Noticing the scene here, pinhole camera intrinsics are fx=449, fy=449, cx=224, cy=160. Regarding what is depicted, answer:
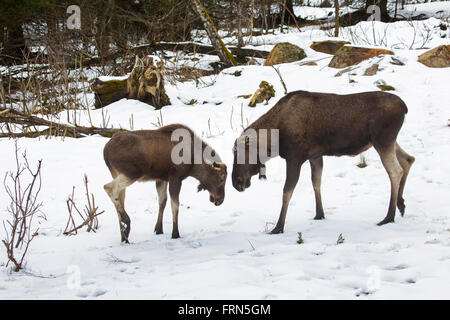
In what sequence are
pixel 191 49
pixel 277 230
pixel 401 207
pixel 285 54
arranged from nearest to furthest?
pixel 277 230 < pixel 401 207 < pixel 285 54 < pixel 191 49

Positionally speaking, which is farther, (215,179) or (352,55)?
(352,55)

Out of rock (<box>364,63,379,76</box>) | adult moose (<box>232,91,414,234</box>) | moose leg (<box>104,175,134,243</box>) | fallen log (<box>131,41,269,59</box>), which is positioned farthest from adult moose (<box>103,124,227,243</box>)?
fallen log (<box>131,41,269,59</box>)

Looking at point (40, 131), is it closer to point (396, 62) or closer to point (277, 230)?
point (277, 230)

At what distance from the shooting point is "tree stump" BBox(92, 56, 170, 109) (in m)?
12.2

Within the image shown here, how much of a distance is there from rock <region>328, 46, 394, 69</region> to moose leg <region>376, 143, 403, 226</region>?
→ 7768 millimetres

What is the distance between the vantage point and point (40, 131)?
967cm

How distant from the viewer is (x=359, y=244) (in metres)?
4.98

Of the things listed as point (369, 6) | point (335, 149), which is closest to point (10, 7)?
point (335, 149)

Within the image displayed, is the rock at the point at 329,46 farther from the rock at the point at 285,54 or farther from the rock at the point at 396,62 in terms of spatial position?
the rock at the point at 396,62

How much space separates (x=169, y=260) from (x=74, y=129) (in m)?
5.71

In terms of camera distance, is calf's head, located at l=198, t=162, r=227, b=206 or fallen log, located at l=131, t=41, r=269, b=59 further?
fallen log, located at l=131, t=41, r=269, b=59

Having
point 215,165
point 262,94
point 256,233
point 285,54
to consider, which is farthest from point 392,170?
point 285,54

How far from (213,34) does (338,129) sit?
9953 millimetres

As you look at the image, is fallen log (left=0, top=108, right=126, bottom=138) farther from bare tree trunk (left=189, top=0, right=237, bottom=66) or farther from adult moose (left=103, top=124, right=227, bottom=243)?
bare tree trunk (left=189, top=0, right=237, bottom=66)
